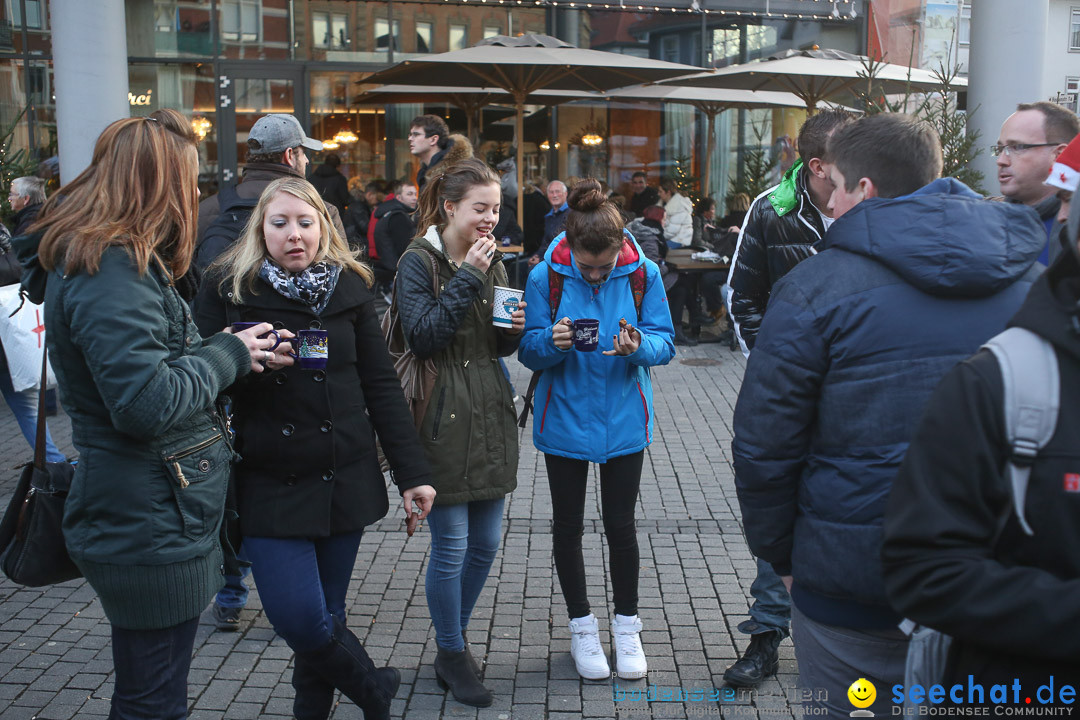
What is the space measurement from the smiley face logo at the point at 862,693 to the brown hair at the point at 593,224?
76.1 inches

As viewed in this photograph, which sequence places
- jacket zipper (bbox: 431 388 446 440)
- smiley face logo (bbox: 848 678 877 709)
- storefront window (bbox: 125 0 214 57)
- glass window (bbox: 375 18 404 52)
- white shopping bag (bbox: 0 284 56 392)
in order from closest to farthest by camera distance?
smiley face logo (bbox: 848 678 877 709), jacket zipper (bbox: 431 388 446 440), white shopping bag (bbox: 0 284 56 392), storefront window (bbox: 125 0 214 57), glass window (bbox: 375 18 404 52)

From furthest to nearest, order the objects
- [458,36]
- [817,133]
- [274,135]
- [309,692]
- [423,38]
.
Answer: [458,36], [423,38], [274,135], [817,133], [309,692]

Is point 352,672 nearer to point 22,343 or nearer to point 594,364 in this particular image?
point 594,364

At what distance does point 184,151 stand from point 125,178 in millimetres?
175

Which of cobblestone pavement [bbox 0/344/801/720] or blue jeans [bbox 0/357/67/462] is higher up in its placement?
blue jeans [bbox 0/357/67/462]

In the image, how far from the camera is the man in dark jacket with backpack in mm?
1584

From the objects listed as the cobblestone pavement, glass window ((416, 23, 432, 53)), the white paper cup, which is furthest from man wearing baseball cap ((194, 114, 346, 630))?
glass window ((416, 23, 432, 53))

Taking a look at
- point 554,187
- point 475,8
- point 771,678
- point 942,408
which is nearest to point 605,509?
point 771,678

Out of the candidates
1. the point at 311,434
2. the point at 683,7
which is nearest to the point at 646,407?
the point at 311,434

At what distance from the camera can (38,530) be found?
8.64 feet

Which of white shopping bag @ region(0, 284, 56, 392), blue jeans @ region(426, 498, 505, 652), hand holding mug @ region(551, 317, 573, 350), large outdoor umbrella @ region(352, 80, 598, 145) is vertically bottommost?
blue jeans @ region(426, 498, 505, 652)

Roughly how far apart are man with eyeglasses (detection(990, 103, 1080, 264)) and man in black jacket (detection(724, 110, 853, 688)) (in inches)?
26.5

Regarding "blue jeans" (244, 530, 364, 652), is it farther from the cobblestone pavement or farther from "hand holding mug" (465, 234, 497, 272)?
"hand holding mug" (465, 234, 497, 272)

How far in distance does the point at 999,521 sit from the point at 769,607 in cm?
229
